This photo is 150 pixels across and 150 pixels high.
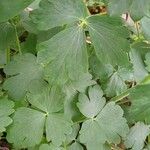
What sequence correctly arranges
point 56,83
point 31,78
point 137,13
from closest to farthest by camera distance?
point 137,13, point 56,83, point 31,78

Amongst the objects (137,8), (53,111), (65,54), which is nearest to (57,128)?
(53,111)

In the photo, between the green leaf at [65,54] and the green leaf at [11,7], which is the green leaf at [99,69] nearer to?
the green leaf at [65,54]

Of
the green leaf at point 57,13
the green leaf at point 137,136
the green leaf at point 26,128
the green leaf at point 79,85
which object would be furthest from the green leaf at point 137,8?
the green leaf at point 137,136

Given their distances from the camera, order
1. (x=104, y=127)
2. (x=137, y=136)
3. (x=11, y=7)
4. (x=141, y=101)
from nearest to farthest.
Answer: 1. (x=11, y=7)
2. (x=141, y=101)
3. (x=104, y=127)
4. (x=137, y=136)

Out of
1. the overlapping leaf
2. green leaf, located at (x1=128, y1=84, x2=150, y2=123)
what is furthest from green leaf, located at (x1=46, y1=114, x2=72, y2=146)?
green leaf, located at (x1=128, y1=84, x2=150, y2=123)

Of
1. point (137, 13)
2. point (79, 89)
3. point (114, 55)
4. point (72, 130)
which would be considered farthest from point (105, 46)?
point (72, 130)

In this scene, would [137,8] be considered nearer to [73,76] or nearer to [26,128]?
[73,76]

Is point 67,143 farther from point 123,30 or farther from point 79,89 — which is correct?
point 123,30

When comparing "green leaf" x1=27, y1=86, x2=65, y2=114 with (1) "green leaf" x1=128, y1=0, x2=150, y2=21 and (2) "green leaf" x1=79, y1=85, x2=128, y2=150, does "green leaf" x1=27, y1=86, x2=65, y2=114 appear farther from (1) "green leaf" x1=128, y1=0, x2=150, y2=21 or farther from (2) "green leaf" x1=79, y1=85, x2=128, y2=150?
(1) "green leaf" x1=128, y1=0, x2=150, y2=21
